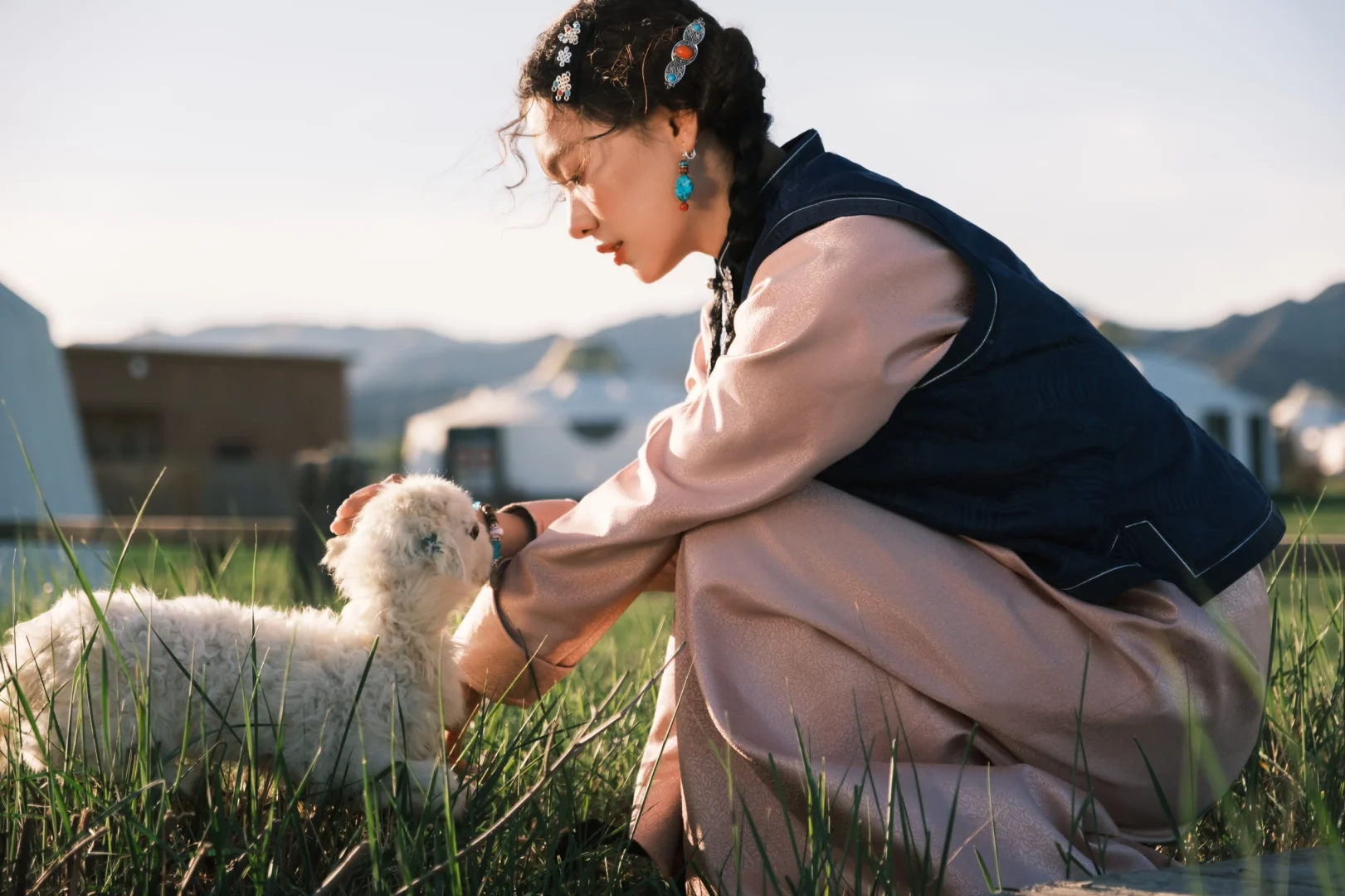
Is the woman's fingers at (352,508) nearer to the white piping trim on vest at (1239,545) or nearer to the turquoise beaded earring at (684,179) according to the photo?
the turquoise beaded earring at (684,179)

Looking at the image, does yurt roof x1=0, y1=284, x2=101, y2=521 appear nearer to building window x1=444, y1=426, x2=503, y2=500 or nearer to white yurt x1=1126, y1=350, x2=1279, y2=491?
building window x1=444, y1=426, x2=503, y2=500

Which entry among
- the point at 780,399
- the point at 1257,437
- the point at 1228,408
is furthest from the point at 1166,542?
the point at 1257,437

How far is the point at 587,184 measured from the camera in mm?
2043

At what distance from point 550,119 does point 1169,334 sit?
122594 millimetres

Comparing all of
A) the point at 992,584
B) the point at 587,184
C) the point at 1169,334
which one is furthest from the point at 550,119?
the point at 1169,334

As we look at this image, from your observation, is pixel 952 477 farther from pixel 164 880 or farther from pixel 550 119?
pixel 164 880

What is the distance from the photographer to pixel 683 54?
6.35ft

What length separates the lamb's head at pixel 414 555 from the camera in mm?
1805

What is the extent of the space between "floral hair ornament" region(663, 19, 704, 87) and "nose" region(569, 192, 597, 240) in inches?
9.5

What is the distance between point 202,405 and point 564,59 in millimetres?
28916

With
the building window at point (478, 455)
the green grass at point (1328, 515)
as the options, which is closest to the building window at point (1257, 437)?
the green grass at point (1328, 515)

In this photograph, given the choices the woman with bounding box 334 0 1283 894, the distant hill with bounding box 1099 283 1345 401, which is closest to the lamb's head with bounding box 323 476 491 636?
the woman with bounding box 334 0 1283 894

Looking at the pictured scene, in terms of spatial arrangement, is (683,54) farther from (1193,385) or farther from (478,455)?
(1193,385)

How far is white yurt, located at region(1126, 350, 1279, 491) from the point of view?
29531mm
